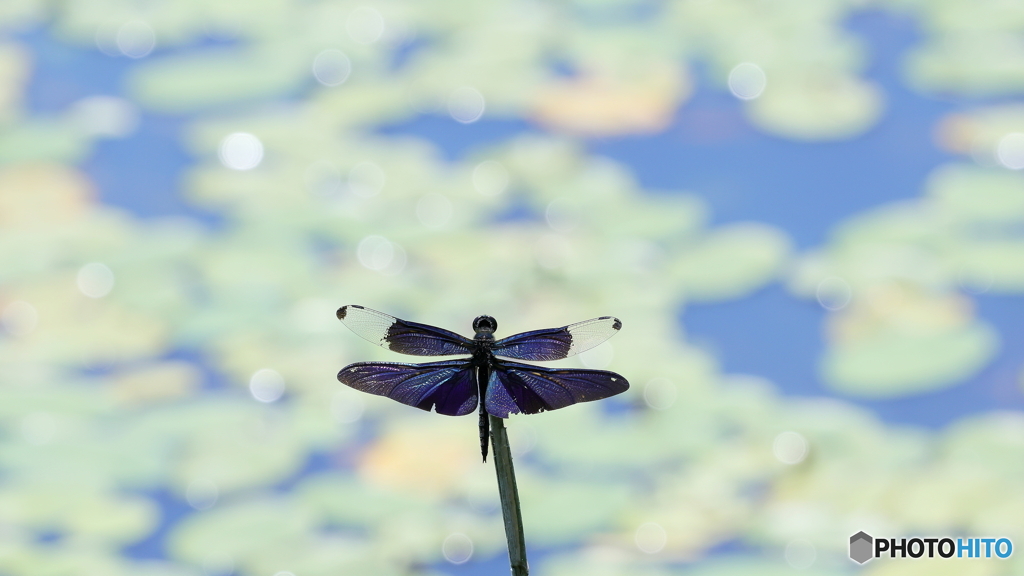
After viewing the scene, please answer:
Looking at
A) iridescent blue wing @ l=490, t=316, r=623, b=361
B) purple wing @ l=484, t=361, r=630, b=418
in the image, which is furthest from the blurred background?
purple wing @ l=484, t=361, r=630, b=418

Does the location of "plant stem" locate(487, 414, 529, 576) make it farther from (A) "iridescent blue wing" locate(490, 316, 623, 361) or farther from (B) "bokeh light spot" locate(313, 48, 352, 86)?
(B) "bokeh light spot" locate(313, 48, 352, 86)

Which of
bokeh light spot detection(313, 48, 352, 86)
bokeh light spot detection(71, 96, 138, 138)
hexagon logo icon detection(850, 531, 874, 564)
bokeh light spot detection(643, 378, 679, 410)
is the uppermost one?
bokeh light spot detection(313, 48, 352, 86)

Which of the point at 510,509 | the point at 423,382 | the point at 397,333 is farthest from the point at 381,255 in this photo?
the point at 510,509

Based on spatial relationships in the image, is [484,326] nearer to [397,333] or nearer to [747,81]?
[397,333]

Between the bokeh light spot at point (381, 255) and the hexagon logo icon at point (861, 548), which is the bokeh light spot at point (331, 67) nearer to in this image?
the bokeh light spot at point (381, 255)

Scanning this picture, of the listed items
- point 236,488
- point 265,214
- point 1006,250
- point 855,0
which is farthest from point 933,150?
point 236,488

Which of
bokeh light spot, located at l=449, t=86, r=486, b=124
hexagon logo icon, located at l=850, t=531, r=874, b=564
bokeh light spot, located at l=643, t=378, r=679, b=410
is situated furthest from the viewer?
bokeh light spot, located at l=449, t=86, r=486, b=124

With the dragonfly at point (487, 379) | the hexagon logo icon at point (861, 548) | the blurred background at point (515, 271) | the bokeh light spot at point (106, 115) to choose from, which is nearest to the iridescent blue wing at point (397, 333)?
the dragonfly at point (487, 379)
